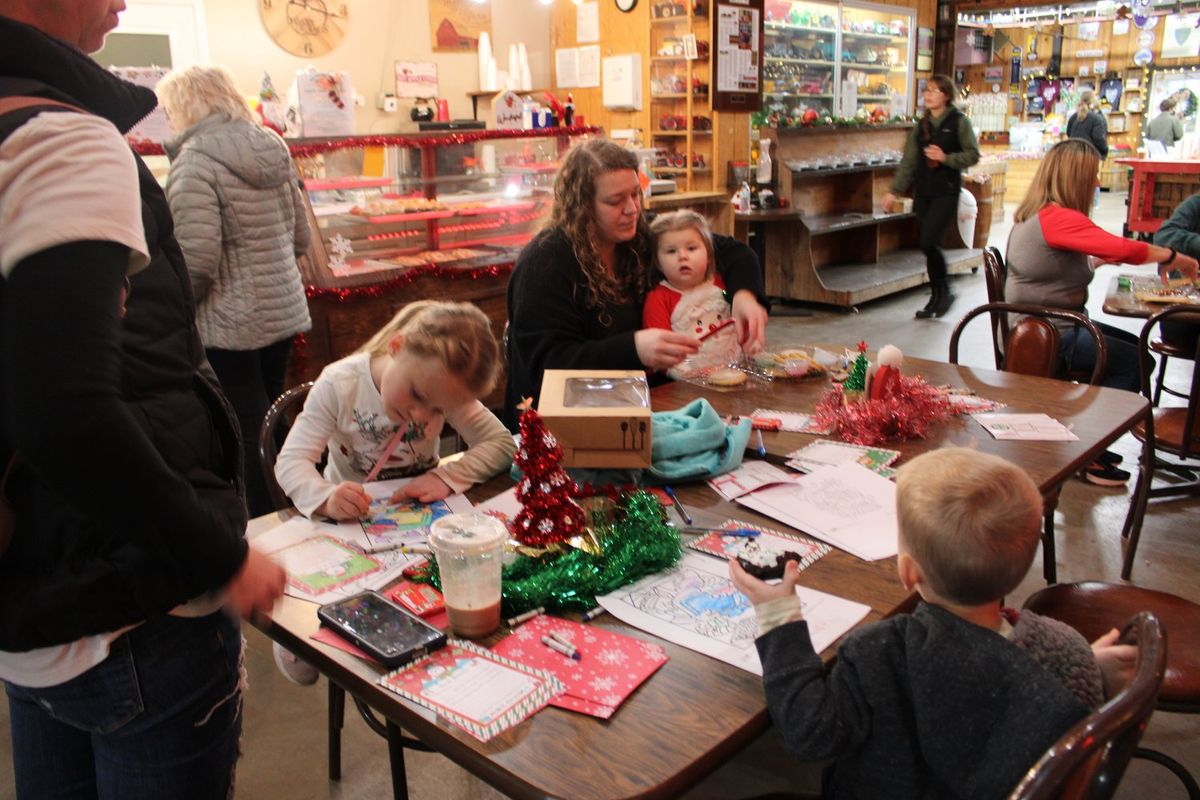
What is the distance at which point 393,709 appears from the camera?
1187 mm

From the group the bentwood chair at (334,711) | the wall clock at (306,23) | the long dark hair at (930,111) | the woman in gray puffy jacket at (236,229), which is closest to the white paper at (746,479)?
the bentwood chair at (334,711)

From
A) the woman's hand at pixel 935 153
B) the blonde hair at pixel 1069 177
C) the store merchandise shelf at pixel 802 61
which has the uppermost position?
the store merchandise shelf at pixel 802 61

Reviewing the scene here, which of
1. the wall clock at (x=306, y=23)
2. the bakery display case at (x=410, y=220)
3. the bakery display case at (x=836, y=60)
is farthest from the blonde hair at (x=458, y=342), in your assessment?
the bakery display case at (x=836, y=60)

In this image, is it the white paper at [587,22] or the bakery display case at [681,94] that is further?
the white paper at [587,22]

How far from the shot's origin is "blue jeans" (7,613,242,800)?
1.07 meters

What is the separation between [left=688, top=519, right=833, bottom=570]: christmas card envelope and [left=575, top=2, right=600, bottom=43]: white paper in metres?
6.45

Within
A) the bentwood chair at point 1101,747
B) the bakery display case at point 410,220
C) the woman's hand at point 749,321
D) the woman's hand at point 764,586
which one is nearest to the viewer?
the bentwood chair at point 1101,747

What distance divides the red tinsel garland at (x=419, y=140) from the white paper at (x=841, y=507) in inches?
109

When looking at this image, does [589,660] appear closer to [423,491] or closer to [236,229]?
[423,491]

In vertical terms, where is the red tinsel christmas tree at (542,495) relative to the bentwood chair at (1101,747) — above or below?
above

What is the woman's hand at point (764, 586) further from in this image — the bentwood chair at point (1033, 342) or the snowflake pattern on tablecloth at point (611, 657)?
the bentwood chair at point (1033, 342)

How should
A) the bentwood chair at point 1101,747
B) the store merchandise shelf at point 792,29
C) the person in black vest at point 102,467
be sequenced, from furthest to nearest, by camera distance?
the store merchandise shelf at point 792,29 < the bentwood chair at point 1101,747 < the person in black vest at point 102,467

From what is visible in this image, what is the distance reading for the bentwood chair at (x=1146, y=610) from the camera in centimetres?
177

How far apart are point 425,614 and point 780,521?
67cm
